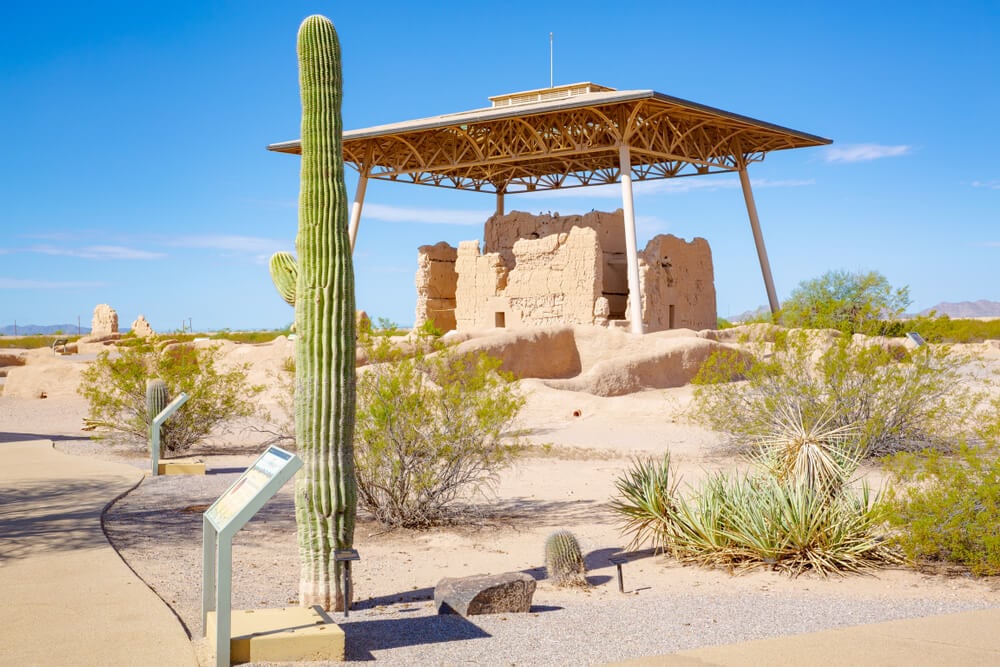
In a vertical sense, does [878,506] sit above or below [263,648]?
above

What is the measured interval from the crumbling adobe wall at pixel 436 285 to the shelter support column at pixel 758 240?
10.4 m

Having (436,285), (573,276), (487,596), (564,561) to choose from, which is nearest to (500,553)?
(564,561)

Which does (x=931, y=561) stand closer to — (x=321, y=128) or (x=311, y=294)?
(x=311, y=294)

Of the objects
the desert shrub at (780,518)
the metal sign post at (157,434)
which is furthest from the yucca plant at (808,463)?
the metal sign post at (157,434)

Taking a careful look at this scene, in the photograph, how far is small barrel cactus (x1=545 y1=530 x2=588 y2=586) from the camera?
7.59 metres

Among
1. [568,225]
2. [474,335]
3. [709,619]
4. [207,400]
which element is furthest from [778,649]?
[568,225]

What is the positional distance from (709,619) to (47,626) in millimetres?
4200

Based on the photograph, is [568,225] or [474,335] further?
[568,225]

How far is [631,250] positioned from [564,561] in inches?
760

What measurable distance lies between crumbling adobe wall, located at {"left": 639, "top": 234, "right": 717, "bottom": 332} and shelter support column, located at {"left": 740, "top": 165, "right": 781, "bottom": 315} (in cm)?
221

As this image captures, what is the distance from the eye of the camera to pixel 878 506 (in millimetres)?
7656

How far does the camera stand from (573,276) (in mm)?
27297

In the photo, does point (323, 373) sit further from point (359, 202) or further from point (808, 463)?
point (359, 202)

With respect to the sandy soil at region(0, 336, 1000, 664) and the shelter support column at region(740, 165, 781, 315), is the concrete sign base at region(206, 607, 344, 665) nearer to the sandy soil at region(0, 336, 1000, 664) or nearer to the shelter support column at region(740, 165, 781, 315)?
the sandy soil at region(0, 336, 1000, 664)
